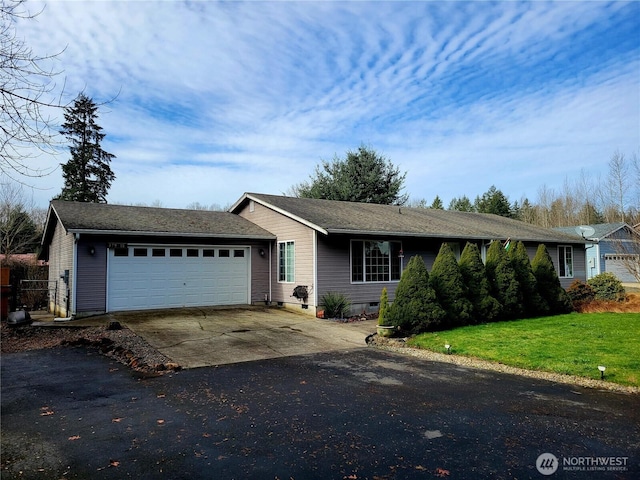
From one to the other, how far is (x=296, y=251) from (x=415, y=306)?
218 inches

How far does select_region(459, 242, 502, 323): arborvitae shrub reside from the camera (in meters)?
12.3

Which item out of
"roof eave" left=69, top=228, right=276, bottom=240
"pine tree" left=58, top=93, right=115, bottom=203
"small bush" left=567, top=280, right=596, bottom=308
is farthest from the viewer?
"pine tree" left=58, top=93, right=115, bottom=203

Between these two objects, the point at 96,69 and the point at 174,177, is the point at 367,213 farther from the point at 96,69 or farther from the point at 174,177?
the point at 96,69

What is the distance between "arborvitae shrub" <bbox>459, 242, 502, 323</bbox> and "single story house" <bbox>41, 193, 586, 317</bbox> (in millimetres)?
3071

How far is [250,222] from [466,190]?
127ft

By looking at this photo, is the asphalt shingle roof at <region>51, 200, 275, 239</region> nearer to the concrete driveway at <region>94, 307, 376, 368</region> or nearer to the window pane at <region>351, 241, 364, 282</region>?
the concrete driveway at <region>94, 307, 376, 368</region>

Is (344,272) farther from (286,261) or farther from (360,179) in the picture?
(360,179)

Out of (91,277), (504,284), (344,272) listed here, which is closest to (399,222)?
(344,272)

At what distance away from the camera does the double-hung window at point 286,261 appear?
15.6m

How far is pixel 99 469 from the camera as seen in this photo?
3723 millimetres

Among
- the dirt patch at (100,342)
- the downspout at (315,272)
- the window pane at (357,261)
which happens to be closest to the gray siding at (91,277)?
the dirt patch at (100,342)

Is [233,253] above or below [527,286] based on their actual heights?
above

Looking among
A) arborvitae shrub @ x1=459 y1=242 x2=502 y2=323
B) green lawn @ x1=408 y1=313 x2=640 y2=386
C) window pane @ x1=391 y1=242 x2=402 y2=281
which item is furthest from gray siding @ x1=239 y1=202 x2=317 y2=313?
green lawn @ x1=408 y1=313 x2=640 y2=386

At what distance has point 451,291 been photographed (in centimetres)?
1184
